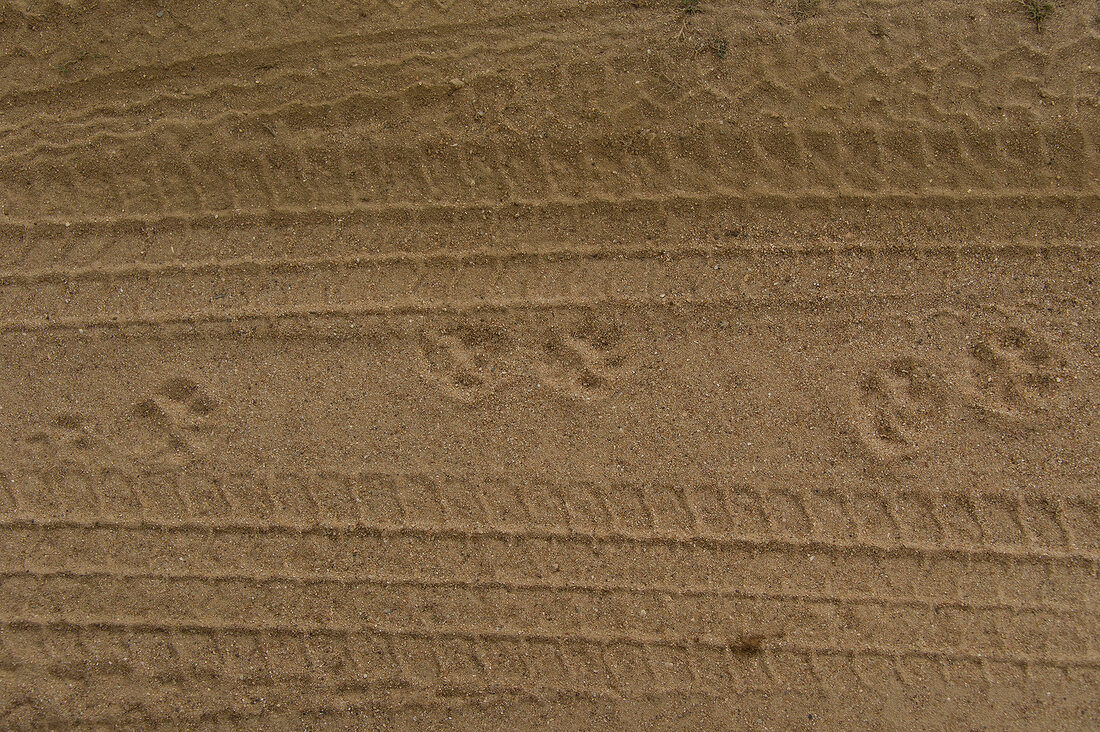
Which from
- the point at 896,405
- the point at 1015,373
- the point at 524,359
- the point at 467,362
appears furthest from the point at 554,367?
the point at 1015,373

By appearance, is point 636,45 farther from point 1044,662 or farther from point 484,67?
point 1044,662

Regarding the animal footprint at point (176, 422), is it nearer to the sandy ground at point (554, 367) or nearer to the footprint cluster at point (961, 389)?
the sandy ground at point (554, 367)

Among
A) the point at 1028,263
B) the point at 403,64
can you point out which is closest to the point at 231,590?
the point at 403,64

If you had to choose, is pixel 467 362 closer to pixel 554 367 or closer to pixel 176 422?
pixel 554 367

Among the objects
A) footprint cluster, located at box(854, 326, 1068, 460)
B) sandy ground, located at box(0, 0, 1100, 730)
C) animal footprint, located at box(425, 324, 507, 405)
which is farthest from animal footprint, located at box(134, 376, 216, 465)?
footprint cluster, located at box(854, 326, 1068, 460)

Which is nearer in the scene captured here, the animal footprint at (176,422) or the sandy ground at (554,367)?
the sandy ground at (554,367)

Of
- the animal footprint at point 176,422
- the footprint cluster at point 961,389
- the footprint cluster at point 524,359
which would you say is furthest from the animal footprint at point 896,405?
the animal footprint at point 176,422

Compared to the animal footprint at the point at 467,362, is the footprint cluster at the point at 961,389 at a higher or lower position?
lower
